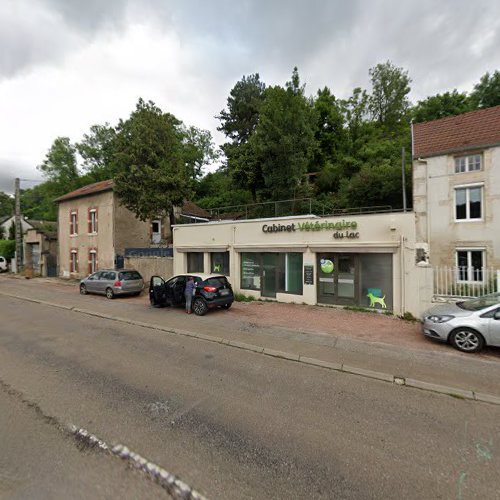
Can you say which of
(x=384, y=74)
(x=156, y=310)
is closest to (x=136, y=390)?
(x=156, y=310)

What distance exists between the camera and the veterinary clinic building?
957 cm

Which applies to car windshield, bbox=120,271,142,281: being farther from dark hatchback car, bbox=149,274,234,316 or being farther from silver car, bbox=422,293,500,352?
silver car, bbox=422,293,500,352

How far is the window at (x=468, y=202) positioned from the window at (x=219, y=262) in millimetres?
12432

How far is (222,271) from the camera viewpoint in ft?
45.3

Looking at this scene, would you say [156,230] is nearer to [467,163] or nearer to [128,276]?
[128,276]

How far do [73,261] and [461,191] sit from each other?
27805 mm

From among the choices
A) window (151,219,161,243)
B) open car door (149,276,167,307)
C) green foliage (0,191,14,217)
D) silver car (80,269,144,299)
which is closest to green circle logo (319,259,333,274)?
open car door (149,276,167,307)

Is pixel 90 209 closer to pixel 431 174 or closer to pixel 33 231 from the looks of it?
pixel 33 231

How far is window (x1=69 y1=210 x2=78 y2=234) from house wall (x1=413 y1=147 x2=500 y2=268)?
24.7 m

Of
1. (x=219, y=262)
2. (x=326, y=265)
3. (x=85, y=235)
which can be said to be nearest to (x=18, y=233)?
(x=85, y=235)

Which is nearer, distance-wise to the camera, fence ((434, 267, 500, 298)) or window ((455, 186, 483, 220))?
fence ((434, 267, 500, 298))

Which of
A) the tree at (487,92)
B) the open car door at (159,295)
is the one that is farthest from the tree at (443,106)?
the open car door at (159,295)

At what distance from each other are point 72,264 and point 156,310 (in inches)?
664

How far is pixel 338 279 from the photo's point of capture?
10891 mm
